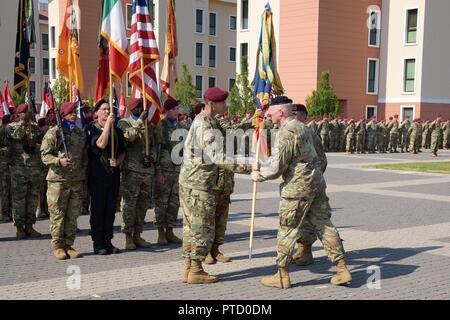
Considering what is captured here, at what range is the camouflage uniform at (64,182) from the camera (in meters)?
7.58

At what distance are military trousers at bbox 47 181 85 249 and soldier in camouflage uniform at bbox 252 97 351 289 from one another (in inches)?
108

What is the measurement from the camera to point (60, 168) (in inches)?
300

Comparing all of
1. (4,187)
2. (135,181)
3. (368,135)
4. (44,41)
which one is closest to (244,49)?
(368,135)

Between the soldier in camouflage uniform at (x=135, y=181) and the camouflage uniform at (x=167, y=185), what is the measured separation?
1.18 feet

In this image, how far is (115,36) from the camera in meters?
8.43

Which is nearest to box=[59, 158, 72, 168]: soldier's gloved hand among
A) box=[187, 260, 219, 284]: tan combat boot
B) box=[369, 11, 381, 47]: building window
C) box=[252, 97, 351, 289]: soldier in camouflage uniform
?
box=[187, 260, 219, 284]: tan combat boot

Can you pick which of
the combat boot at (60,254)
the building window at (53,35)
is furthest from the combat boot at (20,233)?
the building window at (53,35)

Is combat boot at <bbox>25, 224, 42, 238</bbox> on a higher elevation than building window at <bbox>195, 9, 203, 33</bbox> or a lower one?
lower

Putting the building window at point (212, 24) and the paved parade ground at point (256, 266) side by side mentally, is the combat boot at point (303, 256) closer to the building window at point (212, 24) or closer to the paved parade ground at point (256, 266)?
the paved parade ground at point (256, 266)

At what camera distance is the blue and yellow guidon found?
10625 millimetres

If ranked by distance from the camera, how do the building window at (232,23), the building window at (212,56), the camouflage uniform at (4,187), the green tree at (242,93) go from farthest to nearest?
the building window at (232,23) → the building window at (212,56) → the green tree at (242,93) → the camouflage uniform at (4,187)

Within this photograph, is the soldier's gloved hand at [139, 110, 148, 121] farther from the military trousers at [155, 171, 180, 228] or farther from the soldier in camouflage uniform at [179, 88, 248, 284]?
the soldier in camouflage uniform at [179, 88, 248, 284]

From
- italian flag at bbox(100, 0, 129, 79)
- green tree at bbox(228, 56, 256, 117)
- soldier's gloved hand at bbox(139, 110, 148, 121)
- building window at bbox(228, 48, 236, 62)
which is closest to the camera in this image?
soldier's gloved hand at bbox(139, 110, 148, 121)

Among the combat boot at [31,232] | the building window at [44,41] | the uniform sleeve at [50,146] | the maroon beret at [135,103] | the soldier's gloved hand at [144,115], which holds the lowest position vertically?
the combat boot at [31,232]
